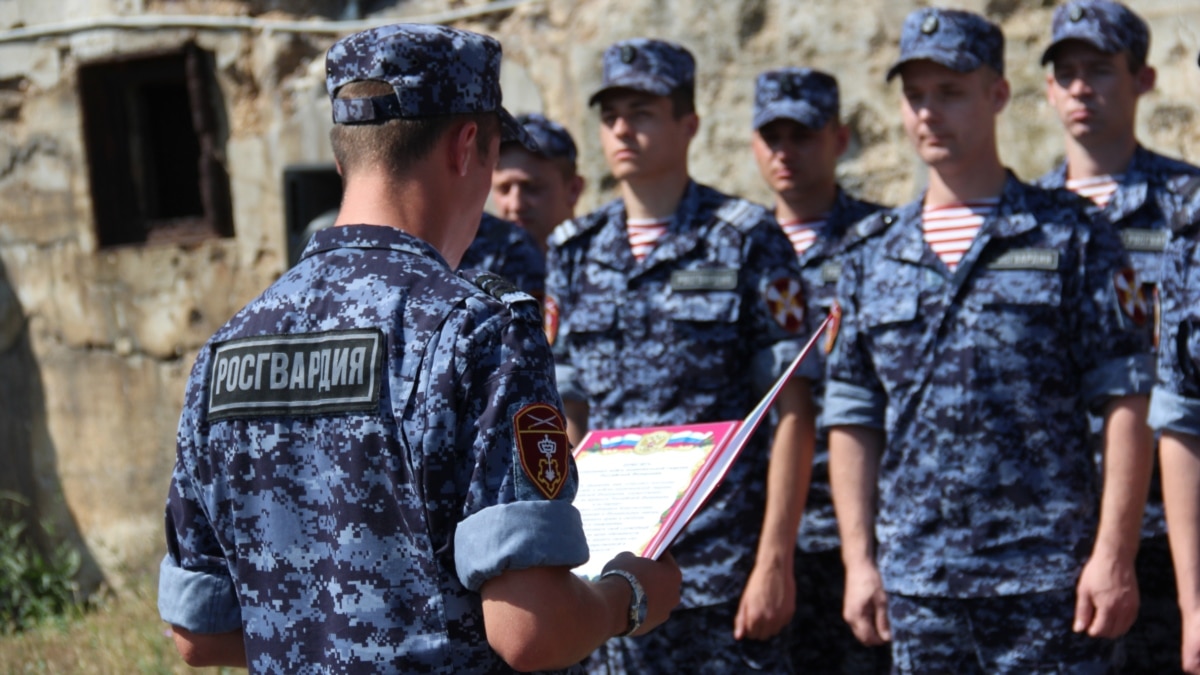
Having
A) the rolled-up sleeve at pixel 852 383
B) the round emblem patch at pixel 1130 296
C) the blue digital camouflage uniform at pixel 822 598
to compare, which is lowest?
the blue digital camouflage uniform at pixel 822 598

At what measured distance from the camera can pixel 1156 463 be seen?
3.54m

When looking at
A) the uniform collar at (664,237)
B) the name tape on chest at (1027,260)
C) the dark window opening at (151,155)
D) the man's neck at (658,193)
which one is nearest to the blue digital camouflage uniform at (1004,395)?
the name tape on chest at (1027,260)

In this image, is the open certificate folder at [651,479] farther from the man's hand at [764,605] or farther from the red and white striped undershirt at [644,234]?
the red and white striped undershirt at [644,234]

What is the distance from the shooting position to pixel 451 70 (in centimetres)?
169

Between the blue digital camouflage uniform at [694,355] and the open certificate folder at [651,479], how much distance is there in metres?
1.12

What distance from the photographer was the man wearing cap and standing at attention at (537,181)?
4301mm

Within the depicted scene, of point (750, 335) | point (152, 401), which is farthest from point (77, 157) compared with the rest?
point (750, 335)

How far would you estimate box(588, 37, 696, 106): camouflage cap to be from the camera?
3.47 metres

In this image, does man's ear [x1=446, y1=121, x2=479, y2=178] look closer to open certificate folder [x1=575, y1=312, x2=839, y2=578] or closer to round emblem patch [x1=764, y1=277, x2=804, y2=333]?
open certificate folder [x1=575, y1=312, x2=839, y2=578]

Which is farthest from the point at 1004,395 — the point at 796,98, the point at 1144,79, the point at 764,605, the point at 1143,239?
the point at 796,98

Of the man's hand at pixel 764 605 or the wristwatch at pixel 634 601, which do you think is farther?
the man's hand at pixel 764 605

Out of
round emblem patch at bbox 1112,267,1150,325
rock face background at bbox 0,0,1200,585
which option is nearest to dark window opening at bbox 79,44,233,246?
rock face background at bbox 0,0,1200,585

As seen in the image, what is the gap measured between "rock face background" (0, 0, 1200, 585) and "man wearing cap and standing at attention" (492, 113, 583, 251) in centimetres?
73

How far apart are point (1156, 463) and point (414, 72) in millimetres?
2561
